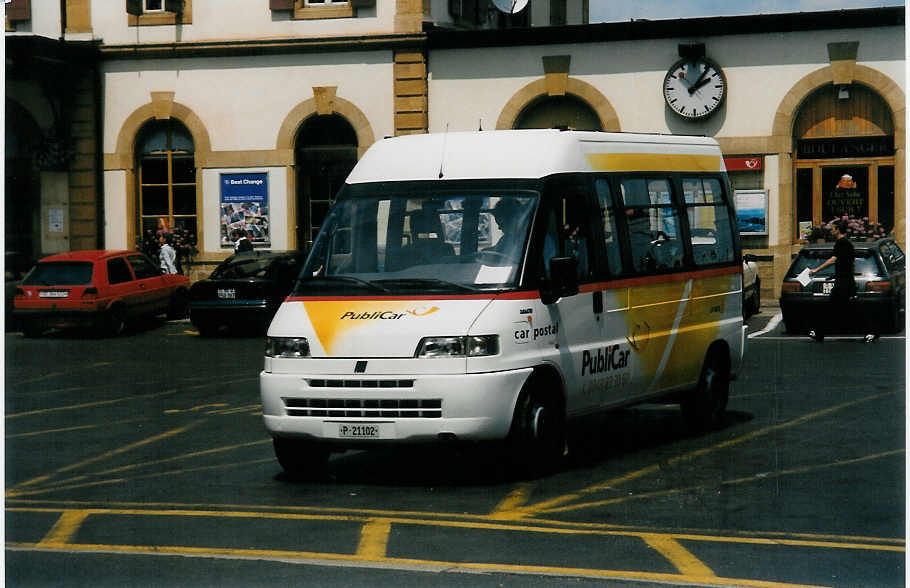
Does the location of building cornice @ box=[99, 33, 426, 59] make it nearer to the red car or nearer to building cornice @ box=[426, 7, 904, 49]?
building cornice @ box=[426, 7, 904, 49]

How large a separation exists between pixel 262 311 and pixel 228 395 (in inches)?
367

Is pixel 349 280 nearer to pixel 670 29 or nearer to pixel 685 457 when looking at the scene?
pixel 685 457

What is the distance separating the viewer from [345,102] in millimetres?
34781

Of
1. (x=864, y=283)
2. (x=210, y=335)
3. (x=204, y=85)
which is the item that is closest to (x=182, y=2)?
(x=204, y=85)

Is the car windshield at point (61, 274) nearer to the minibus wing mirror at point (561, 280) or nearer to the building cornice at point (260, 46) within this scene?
the building cornice at point (260, 46)

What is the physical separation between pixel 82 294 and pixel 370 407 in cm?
1712

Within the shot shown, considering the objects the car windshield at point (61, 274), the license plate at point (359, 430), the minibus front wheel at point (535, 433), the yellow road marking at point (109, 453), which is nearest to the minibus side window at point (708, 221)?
the minibus front wheel at point (535, 433)

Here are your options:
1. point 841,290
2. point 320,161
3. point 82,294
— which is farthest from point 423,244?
point 320,161

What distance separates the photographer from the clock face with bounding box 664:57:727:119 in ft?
108

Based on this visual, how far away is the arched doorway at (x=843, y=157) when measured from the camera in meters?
32.1

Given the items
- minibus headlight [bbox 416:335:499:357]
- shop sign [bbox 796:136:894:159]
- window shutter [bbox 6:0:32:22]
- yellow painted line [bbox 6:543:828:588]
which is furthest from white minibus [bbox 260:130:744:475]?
window shutter [bbox 6:0:32:22]

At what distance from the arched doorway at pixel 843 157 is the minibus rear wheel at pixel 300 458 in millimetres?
22869

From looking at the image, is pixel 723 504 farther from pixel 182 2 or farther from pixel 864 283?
pixel 182 2

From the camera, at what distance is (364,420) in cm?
1061
